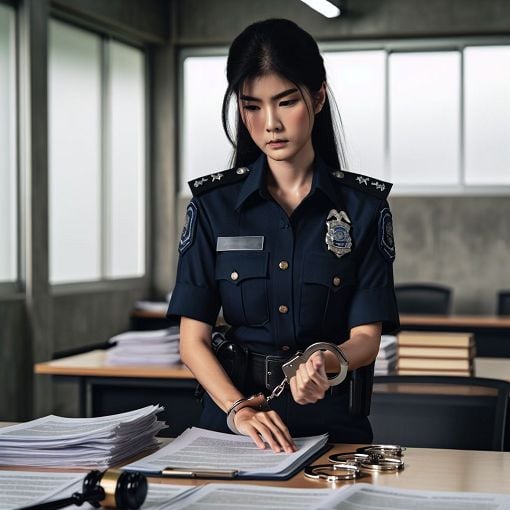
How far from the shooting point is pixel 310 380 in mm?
1776

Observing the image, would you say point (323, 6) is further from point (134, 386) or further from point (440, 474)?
point (440, 474)

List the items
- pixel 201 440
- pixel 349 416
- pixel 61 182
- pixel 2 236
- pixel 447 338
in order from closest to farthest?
pixel 201 440 < pixel 349 416 < pixel 447 338 < pixel 2 236 < pixel 61 182

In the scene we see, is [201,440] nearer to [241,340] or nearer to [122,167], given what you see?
[241,340]

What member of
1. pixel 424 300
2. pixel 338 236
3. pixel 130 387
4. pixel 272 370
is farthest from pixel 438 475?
pixel 424 300

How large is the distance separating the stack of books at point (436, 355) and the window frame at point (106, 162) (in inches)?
128

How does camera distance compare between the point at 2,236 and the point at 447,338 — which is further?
the point at 2,236

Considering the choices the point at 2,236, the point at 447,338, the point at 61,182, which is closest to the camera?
the point at 447,338

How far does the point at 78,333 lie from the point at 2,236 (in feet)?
3.50

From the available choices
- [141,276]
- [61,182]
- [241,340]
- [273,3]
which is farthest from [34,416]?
[241,340]

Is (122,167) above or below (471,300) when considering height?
above

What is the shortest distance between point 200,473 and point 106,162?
6.14 meters

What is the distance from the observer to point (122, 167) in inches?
314

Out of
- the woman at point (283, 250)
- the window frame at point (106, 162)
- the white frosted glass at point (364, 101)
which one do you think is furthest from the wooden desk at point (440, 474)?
the white frosted glass at point (364, 101)

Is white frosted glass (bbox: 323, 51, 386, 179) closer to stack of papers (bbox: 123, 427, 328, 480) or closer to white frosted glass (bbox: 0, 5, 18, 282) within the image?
white frosted glass (bbox: 0, 5, 18, 282)
